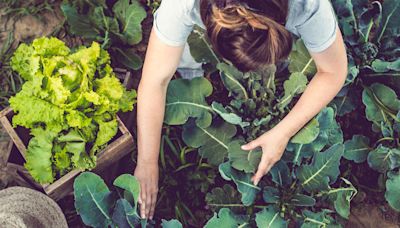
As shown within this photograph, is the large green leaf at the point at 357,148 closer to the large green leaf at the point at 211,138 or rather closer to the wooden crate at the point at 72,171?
the large green leaf at the point at 211,138

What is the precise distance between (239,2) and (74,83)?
0.94 m

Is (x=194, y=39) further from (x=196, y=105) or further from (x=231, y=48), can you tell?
(x=231, y=48)

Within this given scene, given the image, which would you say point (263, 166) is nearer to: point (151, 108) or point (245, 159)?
point (245, 159)

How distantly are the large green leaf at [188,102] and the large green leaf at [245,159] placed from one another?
19 cm

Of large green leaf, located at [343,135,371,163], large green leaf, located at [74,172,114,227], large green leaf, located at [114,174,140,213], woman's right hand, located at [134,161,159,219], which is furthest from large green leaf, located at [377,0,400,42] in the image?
large green leaf, located at [74,172,114,227]

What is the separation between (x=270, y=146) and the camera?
211cm

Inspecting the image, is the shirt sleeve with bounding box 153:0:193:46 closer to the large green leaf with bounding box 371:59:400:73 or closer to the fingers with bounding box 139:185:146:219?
the fingers with bounding box 139:185:146:219

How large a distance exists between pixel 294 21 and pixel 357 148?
3.55 feet

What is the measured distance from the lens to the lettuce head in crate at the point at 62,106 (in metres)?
2.03

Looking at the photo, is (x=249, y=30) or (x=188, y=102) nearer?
(x=249, y=30)

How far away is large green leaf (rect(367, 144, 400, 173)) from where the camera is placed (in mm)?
2389

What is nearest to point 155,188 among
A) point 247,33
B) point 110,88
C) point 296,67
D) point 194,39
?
point 110,88

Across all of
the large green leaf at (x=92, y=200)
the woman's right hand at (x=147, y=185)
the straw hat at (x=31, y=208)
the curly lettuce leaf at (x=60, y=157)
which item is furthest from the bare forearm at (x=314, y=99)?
the straw hat at (x=31, y=208)

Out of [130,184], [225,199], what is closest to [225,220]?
[225,199]
